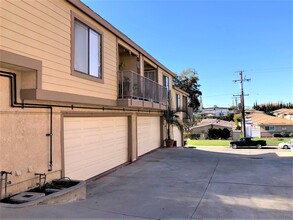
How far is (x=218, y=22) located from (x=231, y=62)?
28.9 m

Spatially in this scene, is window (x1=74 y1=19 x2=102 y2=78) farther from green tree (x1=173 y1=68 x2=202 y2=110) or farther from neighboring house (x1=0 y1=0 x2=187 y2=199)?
green tree (x1=173 y1=68 x2=202 y2=110)

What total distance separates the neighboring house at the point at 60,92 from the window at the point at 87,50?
0.10 ft

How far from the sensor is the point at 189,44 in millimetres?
30672

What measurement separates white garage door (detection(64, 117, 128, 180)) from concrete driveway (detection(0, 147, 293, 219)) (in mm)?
579

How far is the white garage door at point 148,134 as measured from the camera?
50.6ft

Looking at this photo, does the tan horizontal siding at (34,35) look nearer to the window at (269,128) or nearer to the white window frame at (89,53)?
the white window frame at (89,53)

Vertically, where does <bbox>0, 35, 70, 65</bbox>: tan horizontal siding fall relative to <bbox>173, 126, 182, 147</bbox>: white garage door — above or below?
above

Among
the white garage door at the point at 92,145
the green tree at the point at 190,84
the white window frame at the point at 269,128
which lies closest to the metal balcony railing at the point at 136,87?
the white garage door at the point at 92,145

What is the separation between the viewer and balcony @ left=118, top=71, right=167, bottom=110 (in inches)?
448

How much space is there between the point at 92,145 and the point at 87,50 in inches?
139

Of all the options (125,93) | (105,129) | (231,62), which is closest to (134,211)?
(105,129)

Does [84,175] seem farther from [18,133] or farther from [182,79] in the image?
[182,79]

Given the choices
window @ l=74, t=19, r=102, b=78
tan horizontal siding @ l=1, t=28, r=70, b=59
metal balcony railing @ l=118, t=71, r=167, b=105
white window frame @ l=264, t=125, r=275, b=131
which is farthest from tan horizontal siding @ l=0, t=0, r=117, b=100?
white window frame @ l=264, t=125, r=275, b=131

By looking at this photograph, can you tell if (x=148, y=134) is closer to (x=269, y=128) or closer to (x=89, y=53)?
(x=89, y=53)
